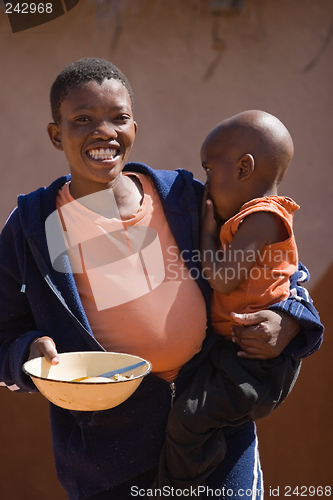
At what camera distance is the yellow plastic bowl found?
1641mm

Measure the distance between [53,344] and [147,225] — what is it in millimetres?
554

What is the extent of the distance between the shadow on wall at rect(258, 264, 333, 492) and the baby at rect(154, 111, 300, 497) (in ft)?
5.30

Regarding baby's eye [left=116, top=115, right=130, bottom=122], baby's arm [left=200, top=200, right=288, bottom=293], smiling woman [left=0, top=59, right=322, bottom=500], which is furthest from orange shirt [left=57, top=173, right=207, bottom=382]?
baby's eye [left=116, top=115, right=130, bottom=122]

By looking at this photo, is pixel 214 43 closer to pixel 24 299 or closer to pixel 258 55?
pixel 258 55

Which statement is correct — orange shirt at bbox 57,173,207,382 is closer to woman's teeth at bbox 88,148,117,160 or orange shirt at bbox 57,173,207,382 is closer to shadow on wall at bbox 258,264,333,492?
woman's teeth at bbox 88,148,117,160

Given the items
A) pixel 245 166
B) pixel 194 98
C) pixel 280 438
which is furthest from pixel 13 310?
pixel 280 438

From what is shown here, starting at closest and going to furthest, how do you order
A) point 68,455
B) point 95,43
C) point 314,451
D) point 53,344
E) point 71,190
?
point 53,344 < point 68,455 < point 71,190 < point 95,43 < point 314,451

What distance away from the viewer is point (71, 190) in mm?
2150

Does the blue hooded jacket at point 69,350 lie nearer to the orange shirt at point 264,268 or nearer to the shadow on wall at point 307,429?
the orange shirt at point 264,268

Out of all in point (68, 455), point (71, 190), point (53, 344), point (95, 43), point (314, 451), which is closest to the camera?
point (53, 344)

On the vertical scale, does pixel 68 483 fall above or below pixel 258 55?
below

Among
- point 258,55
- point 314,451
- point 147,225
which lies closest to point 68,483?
point 147,225

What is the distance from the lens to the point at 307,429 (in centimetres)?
367

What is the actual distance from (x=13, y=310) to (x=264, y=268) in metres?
0.90
